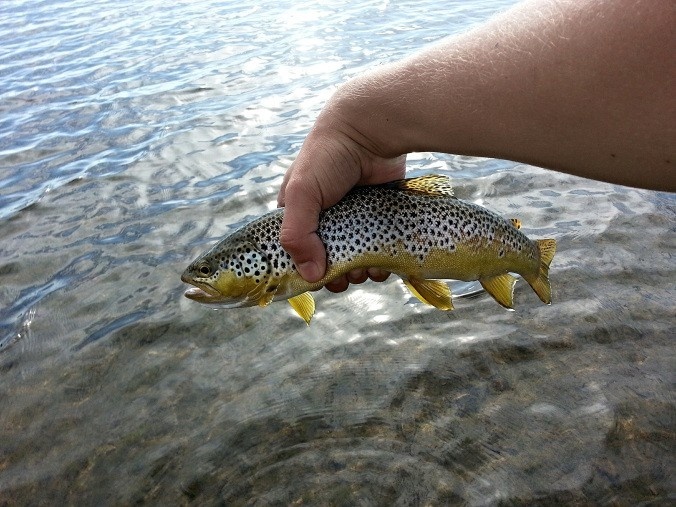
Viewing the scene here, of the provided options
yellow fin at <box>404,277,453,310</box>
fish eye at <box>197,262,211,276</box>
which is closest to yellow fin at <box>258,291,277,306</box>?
fish eye at <box>197,262,211,276</box>

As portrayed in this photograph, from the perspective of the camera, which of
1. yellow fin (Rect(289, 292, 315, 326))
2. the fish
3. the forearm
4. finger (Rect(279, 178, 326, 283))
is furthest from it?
yellow fin (Rect(289, 292, 315, 326))

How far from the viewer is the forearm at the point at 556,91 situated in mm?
2561

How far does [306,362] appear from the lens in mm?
4758

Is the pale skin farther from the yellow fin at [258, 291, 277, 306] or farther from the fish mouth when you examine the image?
the fish mouth

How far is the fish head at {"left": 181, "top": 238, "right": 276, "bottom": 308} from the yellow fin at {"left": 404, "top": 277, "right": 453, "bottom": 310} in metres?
0.89

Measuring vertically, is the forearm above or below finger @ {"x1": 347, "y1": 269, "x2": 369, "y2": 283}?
above

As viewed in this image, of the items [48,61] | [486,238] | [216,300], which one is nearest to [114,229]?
[216,300]

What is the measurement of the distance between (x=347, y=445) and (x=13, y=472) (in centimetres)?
223

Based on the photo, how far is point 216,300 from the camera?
3564 millimetres

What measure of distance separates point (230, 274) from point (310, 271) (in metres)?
0.46

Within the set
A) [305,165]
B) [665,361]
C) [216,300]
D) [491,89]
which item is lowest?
[665,361]

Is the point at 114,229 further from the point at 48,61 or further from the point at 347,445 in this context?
the point at 48,61

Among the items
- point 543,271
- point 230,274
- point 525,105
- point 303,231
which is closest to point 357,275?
point 303,231

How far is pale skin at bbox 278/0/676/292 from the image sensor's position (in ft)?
8.48
